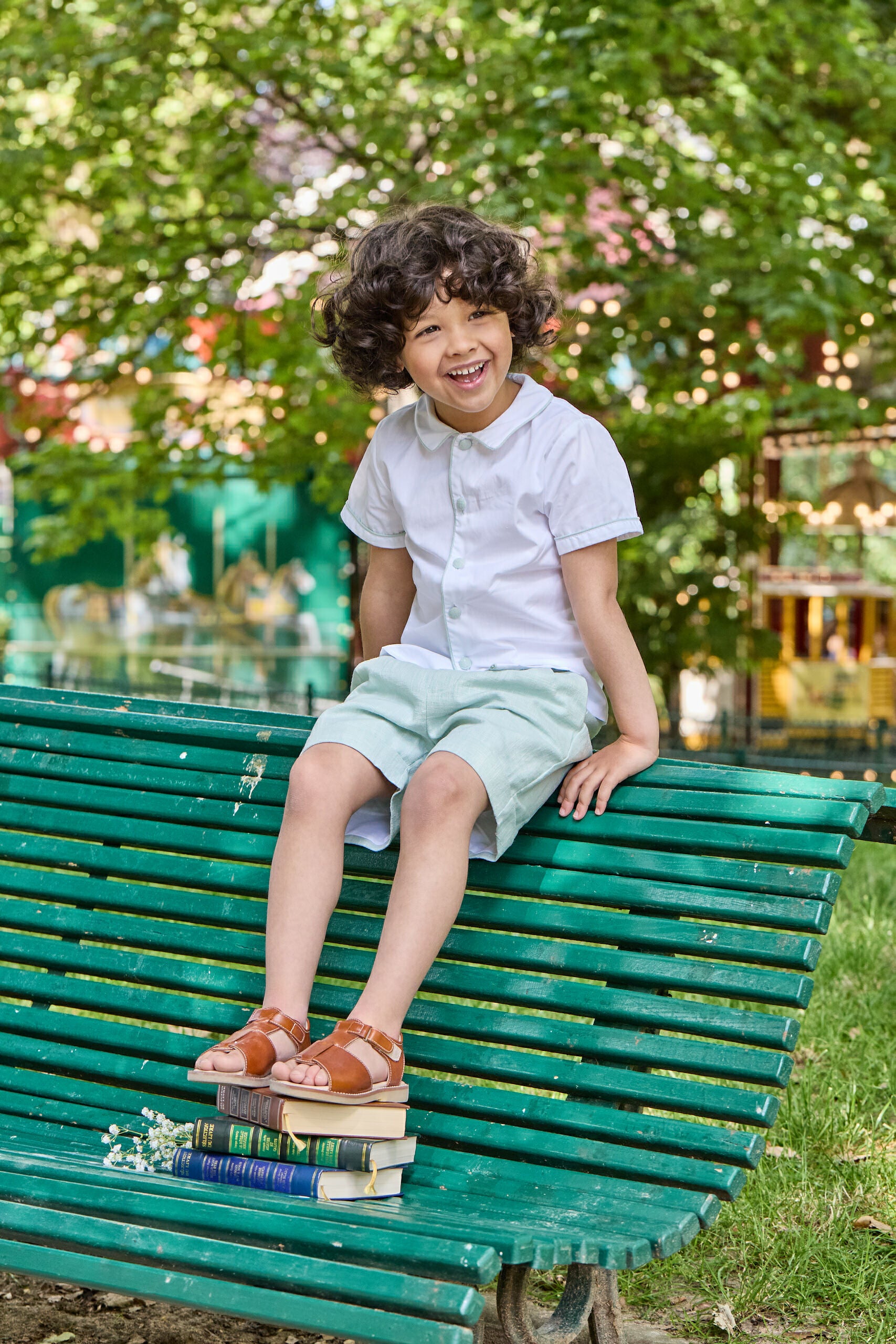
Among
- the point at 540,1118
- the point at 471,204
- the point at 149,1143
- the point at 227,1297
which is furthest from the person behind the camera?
the point at 471,204

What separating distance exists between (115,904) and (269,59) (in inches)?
244

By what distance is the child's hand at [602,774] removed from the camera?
93.2 inches

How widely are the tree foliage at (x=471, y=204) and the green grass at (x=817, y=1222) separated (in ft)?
13.5

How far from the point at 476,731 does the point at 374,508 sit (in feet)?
1.92

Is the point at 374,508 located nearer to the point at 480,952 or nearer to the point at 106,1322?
the point at 480,952

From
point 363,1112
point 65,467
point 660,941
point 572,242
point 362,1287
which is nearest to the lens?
point 362,1287

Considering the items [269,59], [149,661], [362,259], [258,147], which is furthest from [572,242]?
[149,661]

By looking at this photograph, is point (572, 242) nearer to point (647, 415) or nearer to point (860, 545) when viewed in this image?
point (647, 415)

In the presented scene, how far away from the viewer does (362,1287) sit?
5.00 ft

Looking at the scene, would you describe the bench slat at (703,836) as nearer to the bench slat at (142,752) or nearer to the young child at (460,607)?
the young child at (460,607)

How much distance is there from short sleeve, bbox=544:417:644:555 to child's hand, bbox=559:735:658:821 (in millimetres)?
346

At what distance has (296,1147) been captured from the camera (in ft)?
6.33

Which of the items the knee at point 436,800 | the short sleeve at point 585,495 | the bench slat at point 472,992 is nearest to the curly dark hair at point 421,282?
the short sleeve at point 585,495

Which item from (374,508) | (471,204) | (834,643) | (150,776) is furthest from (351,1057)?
(834,643)
